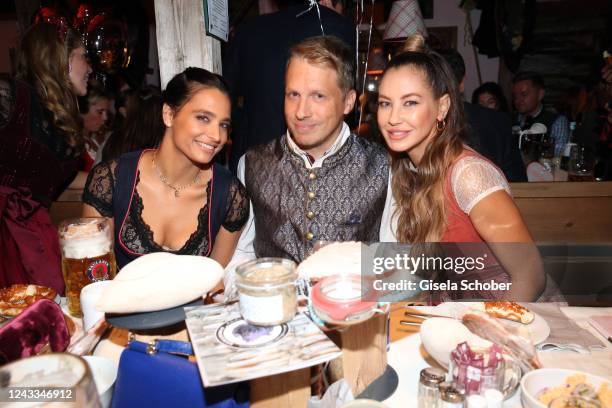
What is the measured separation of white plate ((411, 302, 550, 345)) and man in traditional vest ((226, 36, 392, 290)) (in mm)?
770

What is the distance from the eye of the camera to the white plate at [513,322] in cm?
121

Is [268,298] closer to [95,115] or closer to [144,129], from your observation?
[144,129]

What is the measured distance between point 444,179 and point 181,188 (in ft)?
4.12

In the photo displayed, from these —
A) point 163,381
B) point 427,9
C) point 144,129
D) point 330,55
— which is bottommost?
point 163,381

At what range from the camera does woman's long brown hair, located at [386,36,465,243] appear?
75.5 inches

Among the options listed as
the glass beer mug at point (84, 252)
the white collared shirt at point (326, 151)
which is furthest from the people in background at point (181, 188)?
the glass beer mug at point (84, 252)

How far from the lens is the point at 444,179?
75.2 inches

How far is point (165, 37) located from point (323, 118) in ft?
3.48

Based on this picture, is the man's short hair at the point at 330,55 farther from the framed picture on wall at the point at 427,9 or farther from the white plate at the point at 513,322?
the framed picture on wall at the point at 427,9

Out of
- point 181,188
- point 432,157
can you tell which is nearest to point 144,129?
point 181,188

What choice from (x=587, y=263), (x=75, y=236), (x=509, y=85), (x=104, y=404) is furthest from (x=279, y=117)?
(x=509, y=85)

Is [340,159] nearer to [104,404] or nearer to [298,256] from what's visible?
[298,256]

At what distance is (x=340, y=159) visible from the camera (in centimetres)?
212

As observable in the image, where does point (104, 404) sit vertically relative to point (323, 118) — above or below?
below
